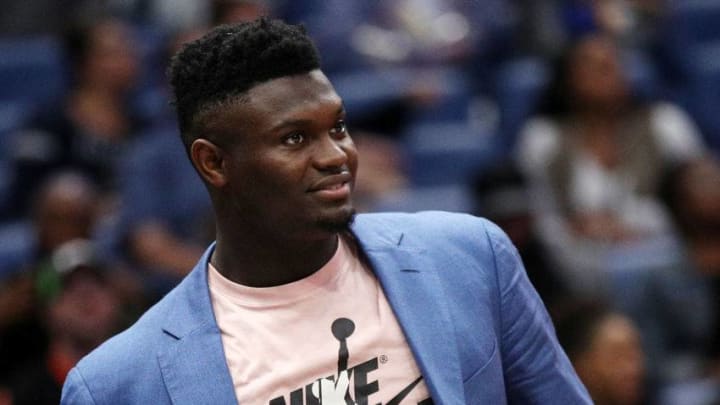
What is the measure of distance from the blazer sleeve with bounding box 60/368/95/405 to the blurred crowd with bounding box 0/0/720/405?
5.24ft

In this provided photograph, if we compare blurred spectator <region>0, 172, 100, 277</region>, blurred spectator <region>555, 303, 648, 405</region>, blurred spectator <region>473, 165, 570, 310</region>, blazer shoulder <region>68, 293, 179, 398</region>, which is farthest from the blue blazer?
blurred spectator <region>0, 172, 100, 277</region>

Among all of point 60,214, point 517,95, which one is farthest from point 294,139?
point 517,95

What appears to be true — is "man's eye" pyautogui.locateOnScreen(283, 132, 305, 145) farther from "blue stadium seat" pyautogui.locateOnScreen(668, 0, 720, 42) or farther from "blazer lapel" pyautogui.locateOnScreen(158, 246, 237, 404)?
"blue stadium seat" pyautogui.locateOnScreen(668, 0, 720, 42)

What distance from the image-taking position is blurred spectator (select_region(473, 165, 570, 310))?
4.31 m

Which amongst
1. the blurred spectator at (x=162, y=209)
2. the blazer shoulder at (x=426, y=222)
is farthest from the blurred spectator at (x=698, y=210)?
the blazer shoulder at (x=426, y=222)

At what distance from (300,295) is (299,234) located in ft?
0.42

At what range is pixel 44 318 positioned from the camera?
3.83 metres

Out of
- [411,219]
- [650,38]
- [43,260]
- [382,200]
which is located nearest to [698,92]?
[650,38]

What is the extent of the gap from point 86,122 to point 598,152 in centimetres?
198

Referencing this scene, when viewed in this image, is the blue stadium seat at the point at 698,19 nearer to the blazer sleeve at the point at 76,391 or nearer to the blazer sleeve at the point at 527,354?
the blazer sleeve at the point at 527,354

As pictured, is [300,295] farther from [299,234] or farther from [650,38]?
[650,38]

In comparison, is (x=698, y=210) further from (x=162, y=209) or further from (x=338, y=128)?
(x=338, y=128)

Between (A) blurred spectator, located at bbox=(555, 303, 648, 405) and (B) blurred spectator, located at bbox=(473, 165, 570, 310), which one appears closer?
(A) blurred spectator, located at bbox=(555, 303, 648, 405)

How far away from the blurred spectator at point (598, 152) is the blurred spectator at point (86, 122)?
1617 millimetres
